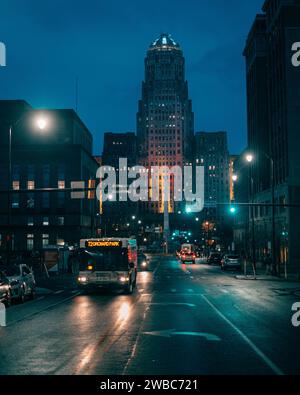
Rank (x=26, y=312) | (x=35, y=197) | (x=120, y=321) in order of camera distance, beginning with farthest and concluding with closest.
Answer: (x=35, y=197) → (x=26, y=312) → (x=120, y=321)

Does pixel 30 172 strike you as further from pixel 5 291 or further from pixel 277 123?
pixel 5 291

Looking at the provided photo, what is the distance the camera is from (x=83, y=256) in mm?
30703

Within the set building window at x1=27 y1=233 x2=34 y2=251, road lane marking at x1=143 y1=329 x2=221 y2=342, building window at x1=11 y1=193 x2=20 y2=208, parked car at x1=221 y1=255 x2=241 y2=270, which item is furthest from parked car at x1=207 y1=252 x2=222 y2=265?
road lane marking at x1=143 y1=329 x2=221 y2=342

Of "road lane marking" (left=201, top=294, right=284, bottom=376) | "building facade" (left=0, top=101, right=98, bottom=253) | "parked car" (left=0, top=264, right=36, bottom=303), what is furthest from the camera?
"building facade" (left=0, top=101, right=98, bottom=253)

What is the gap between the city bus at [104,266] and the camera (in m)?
30.4

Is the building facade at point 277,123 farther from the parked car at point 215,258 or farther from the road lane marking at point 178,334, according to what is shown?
the road lane marking at point 178,334

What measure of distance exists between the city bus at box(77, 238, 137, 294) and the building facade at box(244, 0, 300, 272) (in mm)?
30254

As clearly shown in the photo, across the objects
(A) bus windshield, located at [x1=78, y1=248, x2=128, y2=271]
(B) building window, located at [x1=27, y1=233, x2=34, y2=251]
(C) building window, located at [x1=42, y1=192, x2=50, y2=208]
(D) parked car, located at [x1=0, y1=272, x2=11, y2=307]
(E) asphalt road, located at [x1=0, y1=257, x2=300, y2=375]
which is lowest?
(E) asphalt road, located at [x1=0, y1=257, x2=300, y2=375]

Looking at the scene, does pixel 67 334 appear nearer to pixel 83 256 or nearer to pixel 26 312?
pixel 26 312

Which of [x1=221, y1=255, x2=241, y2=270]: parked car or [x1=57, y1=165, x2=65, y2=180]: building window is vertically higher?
[x1=57, y1=165, x2=65, y2=180]: building window

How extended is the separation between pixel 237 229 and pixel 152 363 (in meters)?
110

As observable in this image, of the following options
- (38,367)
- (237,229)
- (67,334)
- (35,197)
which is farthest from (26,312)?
(237,229)

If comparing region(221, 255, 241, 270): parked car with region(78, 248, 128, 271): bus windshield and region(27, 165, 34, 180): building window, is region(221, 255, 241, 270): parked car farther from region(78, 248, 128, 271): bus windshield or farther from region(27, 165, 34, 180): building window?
region(27, 165, 34, 180): building window

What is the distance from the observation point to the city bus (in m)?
30.4
